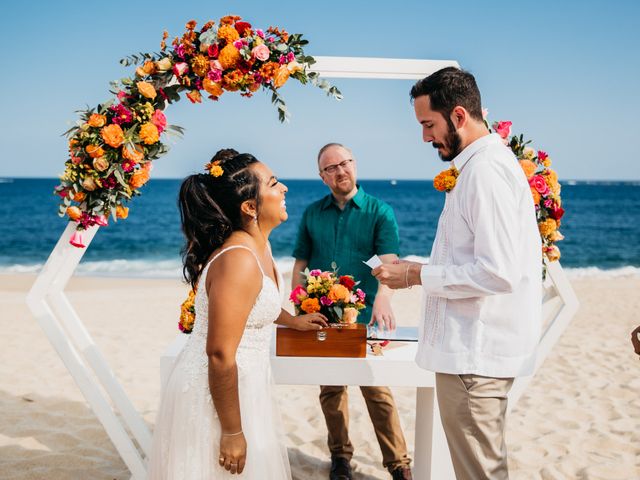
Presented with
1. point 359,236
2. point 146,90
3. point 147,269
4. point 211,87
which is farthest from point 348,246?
point 147,269

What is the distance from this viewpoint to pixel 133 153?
3.33m

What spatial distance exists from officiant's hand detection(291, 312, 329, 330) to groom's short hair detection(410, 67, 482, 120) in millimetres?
1473

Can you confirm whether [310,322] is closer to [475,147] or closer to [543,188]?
[475,147]

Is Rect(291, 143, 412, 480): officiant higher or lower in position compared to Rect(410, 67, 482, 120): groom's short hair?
lower

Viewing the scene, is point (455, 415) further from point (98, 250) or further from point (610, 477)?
point (98, 250)

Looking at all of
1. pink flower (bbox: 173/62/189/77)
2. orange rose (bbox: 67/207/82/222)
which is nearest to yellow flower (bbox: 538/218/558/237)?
pink flower (bbox: 173/62/189/77)

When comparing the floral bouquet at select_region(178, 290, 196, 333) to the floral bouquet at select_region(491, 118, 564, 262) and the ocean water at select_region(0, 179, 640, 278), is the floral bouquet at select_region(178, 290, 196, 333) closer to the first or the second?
the floral bouquet at select_region(491, 118, 564, 262)

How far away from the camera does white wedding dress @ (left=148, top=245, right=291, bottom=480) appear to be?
232cm

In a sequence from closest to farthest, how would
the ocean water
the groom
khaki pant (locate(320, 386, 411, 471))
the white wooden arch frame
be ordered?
the groom, the white wooden arch frame, khaki pant (locate(320, 386, 411, 471)), the ocean water

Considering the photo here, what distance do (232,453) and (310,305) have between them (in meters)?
1.30

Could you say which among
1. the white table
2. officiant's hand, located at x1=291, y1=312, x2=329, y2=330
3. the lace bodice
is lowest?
the white table

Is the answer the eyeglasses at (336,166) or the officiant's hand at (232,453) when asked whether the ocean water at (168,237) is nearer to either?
the eyeglasses at (336,166)

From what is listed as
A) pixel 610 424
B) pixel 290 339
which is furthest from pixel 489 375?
pixel 610 424

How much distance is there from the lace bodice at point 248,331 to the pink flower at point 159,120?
1.41 meters
